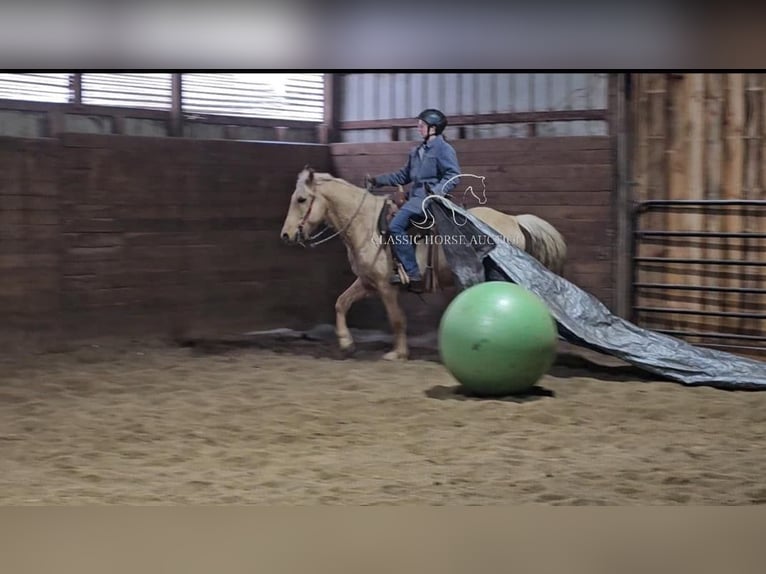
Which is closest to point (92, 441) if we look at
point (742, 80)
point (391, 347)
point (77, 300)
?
point (77, 300)

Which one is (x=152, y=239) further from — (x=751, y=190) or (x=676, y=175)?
(x=751, y=190)

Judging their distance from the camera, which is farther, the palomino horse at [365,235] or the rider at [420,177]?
the palomino horse at [365,235]

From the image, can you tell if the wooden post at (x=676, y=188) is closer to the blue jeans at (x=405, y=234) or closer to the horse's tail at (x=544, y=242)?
the horse's tail at (x=544, y=242)

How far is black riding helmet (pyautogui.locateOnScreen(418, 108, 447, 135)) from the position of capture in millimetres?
3977

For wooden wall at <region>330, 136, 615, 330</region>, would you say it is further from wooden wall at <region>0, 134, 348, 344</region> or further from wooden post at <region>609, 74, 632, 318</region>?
wooden wall at <region>0, 134, 348, 344</region>

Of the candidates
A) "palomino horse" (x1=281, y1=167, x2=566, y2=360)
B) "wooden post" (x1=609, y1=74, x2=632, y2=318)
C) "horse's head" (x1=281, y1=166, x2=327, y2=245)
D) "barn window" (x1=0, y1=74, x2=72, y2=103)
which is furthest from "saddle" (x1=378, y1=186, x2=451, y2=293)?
"barn window" (x1=0, y1=74, x2=72, y2=103)

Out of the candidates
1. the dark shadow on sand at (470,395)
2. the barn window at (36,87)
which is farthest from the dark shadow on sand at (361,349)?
the barn window at (36,87)

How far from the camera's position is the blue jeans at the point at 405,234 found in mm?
4199

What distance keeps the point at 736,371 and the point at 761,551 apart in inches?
49.6

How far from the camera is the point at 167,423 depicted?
3.92 meters

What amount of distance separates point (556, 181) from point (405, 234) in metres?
0.73

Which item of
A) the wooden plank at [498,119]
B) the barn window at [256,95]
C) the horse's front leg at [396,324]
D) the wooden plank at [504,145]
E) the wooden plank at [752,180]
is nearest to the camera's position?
the barn window at [256,95]

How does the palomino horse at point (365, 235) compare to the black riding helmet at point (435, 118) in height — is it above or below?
below
